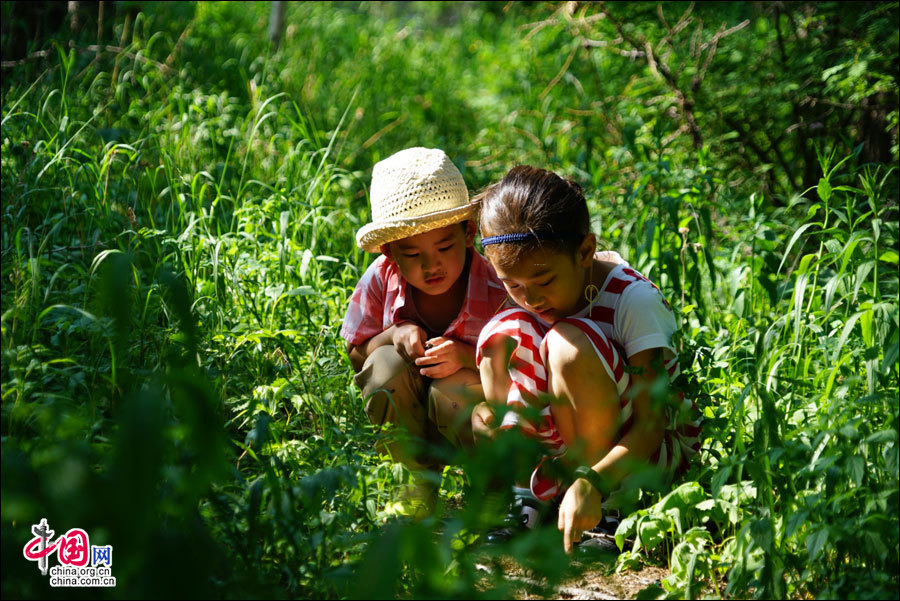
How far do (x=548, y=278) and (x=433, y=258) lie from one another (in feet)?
1.40

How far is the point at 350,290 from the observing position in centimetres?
338

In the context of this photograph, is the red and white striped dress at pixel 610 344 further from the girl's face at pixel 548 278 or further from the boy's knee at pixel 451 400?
the boy's knee at pixel 451 400

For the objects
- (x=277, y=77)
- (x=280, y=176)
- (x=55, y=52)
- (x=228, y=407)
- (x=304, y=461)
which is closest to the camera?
(x=304, y=461)

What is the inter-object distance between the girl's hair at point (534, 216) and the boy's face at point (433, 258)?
0.75 ft

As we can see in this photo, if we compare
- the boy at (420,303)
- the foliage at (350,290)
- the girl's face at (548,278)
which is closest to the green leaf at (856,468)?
the foliage at (350,290)

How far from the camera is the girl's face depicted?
7.23 ft

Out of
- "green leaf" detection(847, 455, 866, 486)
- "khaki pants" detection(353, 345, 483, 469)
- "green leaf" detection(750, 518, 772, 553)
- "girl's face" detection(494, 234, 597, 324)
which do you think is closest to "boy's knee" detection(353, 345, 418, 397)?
"khaki pants" detection(353, 345, 483, 469)

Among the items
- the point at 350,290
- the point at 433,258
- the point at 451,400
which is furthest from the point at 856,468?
the point at 350,290

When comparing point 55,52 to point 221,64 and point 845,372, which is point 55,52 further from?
point 845,372

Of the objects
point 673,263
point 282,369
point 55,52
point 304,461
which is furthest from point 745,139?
point 55,52

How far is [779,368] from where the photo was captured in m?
2.37

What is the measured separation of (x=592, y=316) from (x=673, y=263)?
64 cm

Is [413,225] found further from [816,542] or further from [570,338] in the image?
[816,542]

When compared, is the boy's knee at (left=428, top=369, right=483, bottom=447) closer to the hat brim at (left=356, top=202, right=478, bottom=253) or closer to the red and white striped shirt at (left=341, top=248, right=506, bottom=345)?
the red and white striped shirt at (left=341, top=248, right=506, bottom=345)
